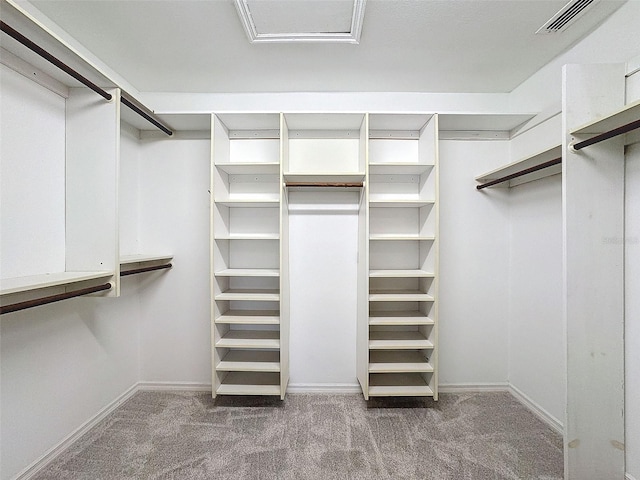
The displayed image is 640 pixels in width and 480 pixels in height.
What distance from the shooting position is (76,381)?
1856 millimetres

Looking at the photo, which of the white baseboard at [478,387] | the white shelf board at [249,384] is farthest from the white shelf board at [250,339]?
the white baseboard at [478,387]

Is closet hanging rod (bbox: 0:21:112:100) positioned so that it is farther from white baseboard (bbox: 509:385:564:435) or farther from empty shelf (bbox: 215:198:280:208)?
white baseboard (bbox: 509:385:564:435)

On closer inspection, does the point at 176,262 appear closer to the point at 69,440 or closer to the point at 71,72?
the point at 69,440

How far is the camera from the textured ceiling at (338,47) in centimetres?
161

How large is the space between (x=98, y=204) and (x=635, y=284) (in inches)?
117

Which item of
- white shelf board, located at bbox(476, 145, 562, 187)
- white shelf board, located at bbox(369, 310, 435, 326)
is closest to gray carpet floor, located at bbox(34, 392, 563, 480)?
white shelf board, located at bbox(369, 310, 435, 326)

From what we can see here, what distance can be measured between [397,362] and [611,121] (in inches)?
74.4

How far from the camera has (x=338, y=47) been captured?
192 centimetres

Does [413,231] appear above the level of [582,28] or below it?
below

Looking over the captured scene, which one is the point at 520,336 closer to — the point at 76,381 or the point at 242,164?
the point at 242,164

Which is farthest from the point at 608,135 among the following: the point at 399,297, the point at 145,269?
the point at 145,269

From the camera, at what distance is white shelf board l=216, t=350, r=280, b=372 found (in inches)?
82.4

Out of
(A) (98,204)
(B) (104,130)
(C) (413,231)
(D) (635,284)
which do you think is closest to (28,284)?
(A) (98,204)

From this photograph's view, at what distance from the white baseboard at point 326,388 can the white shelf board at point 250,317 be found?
26.0 inches
